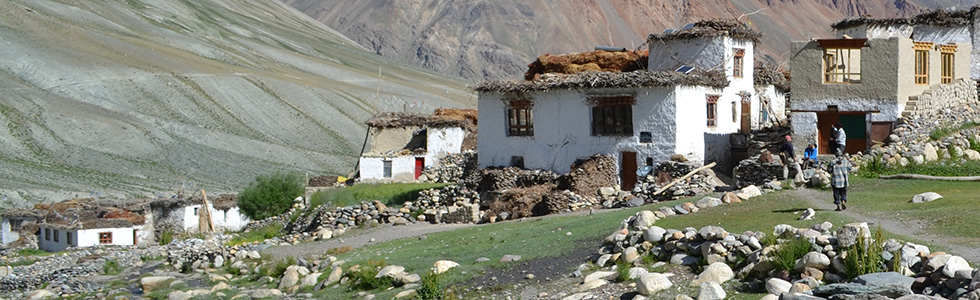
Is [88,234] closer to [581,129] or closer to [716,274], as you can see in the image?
[581,129]

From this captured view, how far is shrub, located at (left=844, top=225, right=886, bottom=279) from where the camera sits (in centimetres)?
1305

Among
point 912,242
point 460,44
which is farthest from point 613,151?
point 460,44

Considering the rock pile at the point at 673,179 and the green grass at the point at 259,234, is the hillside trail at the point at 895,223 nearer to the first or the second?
the rock pile at the point at 673,179

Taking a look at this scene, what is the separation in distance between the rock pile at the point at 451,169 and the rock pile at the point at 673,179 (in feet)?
36.0

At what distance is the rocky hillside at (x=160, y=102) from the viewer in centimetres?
6800

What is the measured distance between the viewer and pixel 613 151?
103 ft

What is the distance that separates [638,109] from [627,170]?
1873mm

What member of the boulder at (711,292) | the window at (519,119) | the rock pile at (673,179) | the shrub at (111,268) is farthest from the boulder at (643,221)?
the shrub at (111,268)

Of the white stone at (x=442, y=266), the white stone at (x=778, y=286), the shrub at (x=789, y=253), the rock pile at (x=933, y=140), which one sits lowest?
the white stone at (x=442, y=266)

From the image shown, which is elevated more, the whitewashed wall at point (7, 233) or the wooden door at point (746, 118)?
the wooden door at point (746, 118)

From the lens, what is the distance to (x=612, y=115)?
103 ft

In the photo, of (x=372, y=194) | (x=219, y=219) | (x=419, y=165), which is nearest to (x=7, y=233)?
(x=219, y=219)

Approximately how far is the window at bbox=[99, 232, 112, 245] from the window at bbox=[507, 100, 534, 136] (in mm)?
19161

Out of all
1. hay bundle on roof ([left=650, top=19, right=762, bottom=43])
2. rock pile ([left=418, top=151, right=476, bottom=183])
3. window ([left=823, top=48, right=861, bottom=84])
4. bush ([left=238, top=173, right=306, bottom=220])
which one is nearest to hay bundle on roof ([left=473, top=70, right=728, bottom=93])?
hay bundle on roof ([left=650, top=19, right=762, bottom=43])
